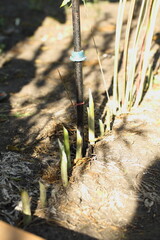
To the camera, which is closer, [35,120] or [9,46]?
[35,120]

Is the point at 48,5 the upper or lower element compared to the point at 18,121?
upper

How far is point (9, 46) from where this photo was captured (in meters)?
4.36

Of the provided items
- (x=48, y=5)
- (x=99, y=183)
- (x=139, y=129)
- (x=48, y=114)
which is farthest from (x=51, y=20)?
(x=99, y=183)

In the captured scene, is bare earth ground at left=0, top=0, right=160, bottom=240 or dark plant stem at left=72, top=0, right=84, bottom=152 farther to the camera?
dark plant stem at left=72, top=0, right=84, bottom=152

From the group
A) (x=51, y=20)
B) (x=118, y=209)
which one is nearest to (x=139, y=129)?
(x=118, y=209)

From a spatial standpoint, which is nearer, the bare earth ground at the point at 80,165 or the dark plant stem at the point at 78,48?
the bare earth ground at the point at 80,165

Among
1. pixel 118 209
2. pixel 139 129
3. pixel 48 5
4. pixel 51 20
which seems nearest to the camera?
pixel 118 209

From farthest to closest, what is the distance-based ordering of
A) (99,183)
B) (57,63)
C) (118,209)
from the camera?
(57,63)
(99,183)
(118,209)

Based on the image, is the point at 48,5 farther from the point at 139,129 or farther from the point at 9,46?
the point at 139,129

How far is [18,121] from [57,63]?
5.31ft

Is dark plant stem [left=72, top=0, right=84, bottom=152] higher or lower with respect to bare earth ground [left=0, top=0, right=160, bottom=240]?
higher

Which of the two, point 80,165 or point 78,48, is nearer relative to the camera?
point 78,48

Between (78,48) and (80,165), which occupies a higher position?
(78,48)

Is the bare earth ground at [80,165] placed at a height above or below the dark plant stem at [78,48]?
below
